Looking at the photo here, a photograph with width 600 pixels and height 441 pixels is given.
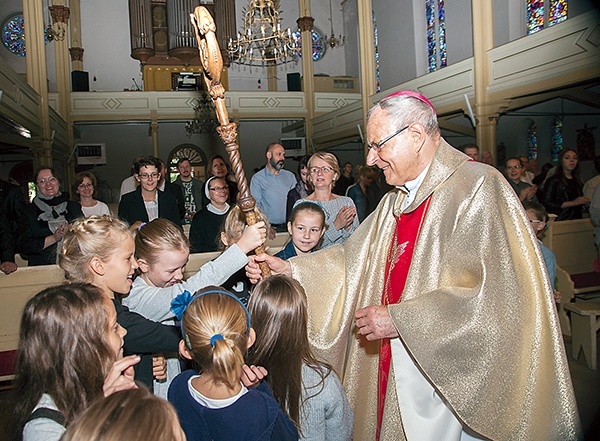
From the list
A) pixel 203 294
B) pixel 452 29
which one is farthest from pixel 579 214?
pixel 452 29

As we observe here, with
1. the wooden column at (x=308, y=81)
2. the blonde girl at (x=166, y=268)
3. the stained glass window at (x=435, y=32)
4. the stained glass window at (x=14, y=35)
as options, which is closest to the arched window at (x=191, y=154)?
the wooden column at (x=308, y=81)

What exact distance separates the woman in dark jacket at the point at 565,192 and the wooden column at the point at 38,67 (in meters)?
10.4

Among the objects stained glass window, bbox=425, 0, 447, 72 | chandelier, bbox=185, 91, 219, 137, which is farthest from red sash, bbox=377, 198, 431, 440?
stained glass window, bbox=425, 0, 447, 72

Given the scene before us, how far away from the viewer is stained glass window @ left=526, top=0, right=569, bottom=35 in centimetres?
1100

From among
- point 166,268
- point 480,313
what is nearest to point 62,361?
point 166,268

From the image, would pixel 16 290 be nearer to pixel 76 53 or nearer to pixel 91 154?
pixel 91 154

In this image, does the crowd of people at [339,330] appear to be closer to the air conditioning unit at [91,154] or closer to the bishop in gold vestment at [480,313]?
the bishop in gold vestment at [480,313]

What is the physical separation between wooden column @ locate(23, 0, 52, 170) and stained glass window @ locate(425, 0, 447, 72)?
33.6ft

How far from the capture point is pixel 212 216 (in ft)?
15.0

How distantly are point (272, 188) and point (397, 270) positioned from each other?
3609 mm

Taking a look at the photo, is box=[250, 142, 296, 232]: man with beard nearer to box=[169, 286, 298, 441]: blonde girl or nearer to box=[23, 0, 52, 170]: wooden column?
box=[169, 286, 298, 441]: blonde girl

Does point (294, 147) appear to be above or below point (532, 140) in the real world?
above

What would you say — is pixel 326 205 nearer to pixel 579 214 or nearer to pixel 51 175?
pixel 51 175

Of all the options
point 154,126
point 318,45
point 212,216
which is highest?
point 318,45
